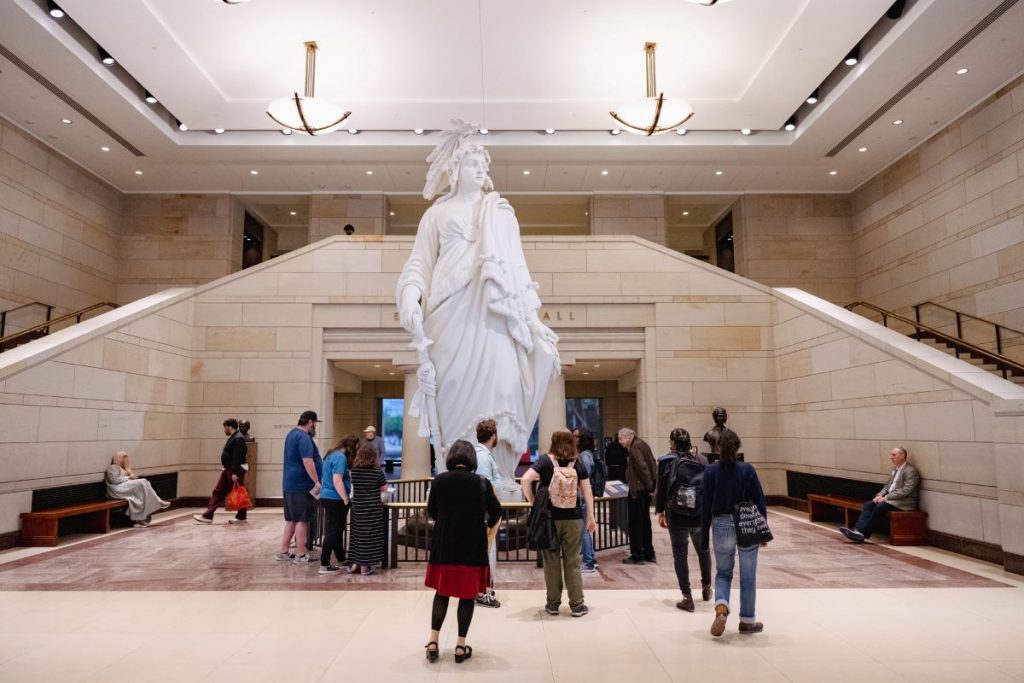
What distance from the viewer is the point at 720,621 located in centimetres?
400

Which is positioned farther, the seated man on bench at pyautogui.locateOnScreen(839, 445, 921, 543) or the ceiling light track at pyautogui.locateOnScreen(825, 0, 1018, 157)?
the ceiling light track at pyautogui.locateOnScreen(825, 0, 1018, 157)

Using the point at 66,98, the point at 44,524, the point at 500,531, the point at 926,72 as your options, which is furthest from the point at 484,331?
the point at 66,98

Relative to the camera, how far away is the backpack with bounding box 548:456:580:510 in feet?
14.7

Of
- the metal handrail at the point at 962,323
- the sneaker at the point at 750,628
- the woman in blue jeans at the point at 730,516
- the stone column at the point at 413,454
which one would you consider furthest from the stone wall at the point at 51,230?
the metal handrail at the point at 962,323

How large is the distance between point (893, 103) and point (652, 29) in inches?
210

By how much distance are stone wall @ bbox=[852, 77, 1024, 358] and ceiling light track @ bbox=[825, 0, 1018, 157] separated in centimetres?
Answer: 150

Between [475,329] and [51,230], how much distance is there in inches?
503

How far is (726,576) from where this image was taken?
4176 millimetres

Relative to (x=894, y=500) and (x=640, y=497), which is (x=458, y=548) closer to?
(x=640, y=497)

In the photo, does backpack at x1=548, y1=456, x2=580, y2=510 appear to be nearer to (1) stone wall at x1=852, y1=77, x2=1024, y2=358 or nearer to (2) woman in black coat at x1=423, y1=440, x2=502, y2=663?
(2) woman in black coat at x1=423, y1=440, x2=502, y2=663

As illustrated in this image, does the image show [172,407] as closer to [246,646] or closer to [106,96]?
[106,96]

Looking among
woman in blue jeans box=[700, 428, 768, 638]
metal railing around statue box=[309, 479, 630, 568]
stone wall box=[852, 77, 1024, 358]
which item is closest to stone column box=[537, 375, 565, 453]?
metal railing around statue box=[309, 479, 630, 568]

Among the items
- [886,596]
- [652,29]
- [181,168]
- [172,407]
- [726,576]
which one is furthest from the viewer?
[181,168]

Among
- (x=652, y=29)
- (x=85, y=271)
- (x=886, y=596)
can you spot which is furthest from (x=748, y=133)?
(x=85, y=271)
